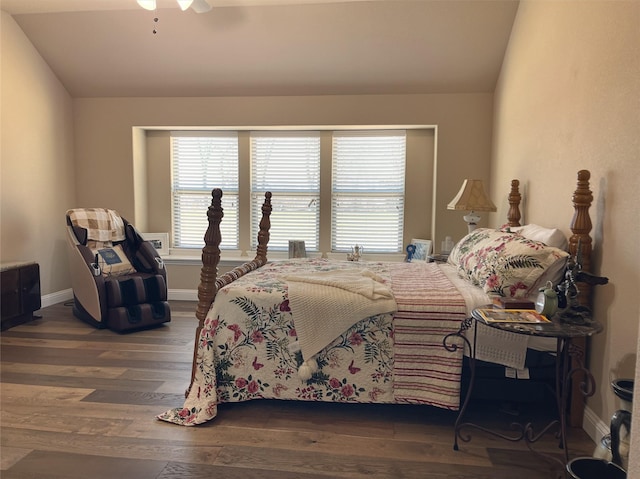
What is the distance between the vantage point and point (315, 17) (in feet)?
12.7

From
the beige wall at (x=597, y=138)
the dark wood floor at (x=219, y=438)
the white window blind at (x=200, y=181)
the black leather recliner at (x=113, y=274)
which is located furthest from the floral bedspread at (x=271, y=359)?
the white window blind at (x=200, y=181)

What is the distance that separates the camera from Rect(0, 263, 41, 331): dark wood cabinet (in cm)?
378

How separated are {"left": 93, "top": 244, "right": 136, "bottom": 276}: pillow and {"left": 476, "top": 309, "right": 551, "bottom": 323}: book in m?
3.35

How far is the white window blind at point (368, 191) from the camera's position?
491 cm

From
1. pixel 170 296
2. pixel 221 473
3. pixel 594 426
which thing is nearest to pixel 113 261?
pixel 170 296

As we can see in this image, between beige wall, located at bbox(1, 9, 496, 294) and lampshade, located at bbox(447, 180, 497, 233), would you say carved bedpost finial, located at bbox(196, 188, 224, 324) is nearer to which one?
lampshade, located at bbox(447, 180, 497, 233)

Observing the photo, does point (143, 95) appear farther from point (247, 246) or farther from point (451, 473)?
point (451, 473)

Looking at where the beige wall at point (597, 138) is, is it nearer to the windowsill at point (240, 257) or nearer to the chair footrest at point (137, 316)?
the windowsill at point (240, 257)

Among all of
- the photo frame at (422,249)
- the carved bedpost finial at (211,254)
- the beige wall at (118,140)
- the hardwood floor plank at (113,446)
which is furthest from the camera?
the photo frame at (422,249)

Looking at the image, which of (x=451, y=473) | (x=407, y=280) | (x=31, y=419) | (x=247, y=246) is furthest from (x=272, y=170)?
(x=451, y=473)

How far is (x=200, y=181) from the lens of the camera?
5188mm

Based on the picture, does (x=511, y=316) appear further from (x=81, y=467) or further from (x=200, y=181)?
(x=200, y=181)

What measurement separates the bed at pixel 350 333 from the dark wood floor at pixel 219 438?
130 mm

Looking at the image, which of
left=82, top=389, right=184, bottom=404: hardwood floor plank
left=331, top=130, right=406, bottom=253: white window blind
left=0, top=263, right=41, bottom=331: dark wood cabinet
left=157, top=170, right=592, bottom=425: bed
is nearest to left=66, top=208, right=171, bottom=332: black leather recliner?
left=0, top=263, right=41, bottom=331: dark wood cabinet
